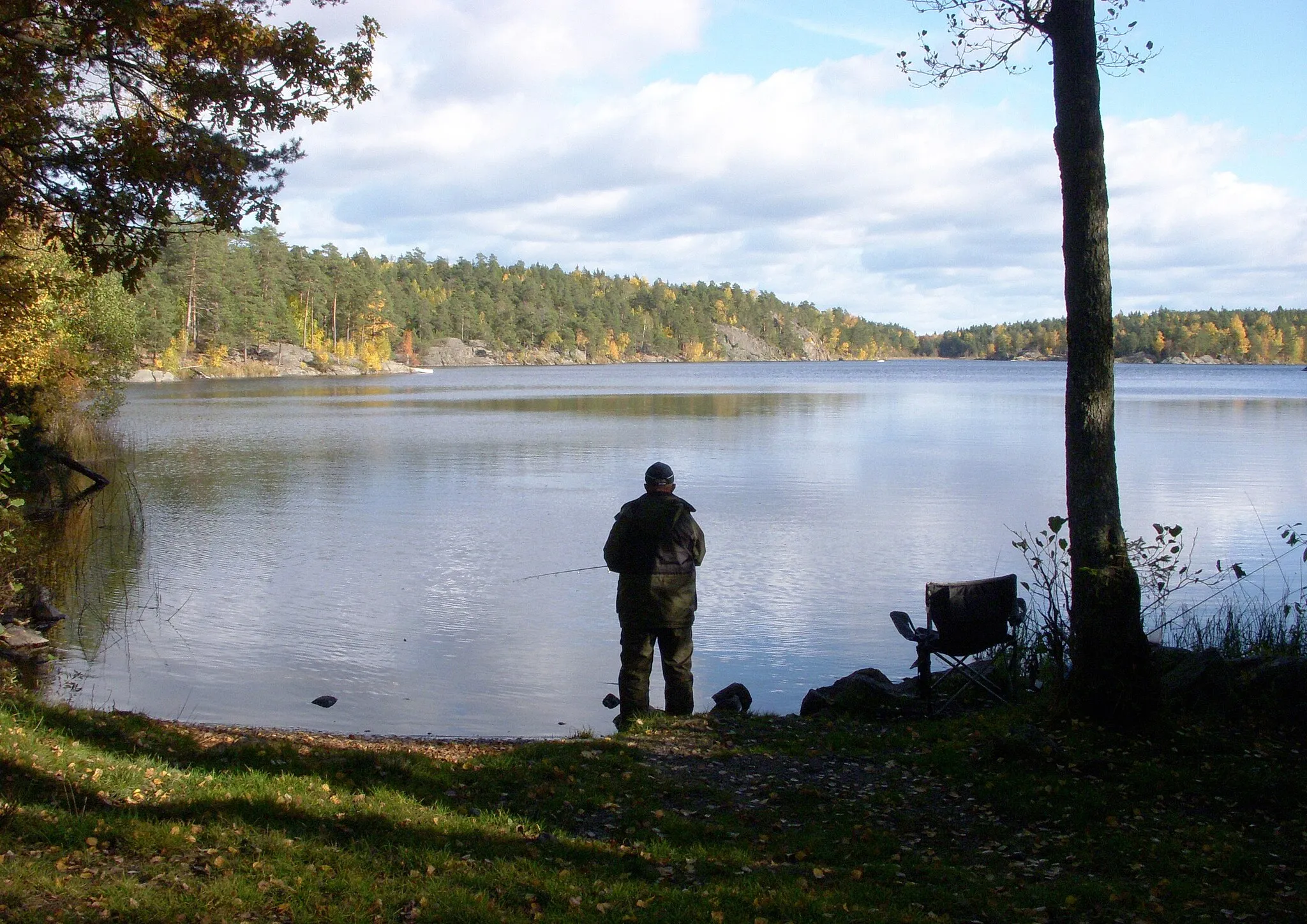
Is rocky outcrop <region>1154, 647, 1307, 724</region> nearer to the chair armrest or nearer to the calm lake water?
the chair armrest

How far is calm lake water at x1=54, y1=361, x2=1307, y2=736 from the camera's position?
11.3 metres

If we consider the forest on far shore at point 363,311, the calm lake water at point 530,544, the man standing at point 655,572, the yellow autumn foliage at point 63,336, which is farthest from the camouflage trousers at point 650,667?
the forest on far shore at point 363,311

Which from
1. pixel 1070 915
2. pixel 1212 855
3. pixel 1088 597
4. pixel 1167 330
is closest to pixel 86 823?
pixel 1070 915

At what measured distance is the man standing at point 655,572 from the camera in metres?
8.36

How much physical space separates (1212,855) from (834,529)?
14.9 meters

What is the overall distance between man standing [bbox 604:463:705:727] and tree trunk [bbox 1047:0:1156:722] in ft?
9.35

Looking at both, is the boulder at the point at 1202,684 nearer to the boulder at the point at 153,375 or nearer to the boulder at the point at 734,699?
the boulder at the point at 734,699

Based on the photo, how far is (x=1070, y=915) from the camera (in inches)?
183

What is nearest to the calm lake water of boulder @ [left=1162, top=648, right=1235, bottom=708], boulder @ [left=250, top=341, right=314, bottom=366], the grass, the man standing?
the man standing

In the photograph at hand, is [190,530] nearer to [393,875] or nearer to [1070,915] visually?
[393,875]

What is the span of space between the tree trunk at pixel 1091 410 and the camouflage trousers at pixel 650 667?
2.96 meters

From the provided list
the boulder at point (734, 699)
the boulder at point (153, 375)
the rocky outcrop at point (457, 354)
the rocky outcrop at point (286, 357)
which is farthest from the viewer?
the rocky outcrop at point (457, 354)

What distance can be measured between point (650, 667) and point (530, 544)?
10.3 metres

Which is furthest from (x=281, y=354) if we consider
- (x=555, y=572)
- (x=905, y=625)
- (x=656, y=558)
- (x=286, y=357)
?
(x=905, y=625)
